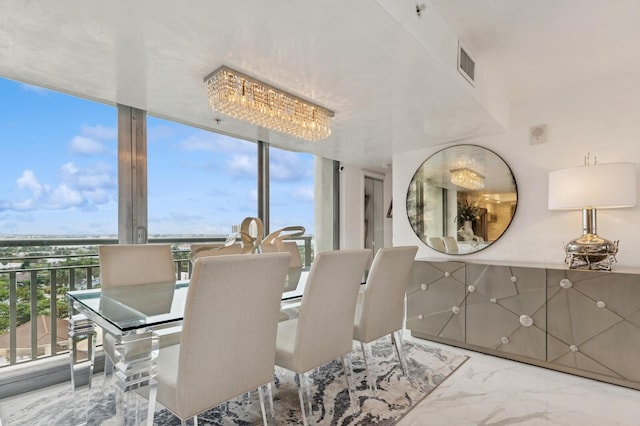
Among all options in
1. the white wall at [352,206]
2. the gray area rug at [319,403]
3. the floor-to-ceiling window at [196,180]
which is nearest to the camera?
the gray area rug at [319,403]

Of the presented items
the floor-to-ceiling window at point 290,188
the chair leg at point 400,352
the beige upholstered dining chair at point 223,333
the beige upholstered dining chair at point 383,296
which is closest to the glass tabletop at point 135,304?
the beige upholstered dining chair at point 223,333

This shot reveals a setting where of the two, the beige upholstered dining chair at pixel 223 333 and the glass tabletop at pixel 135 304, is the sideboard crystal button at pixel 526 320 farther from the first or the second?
the glass tabletop at pixel 135 304

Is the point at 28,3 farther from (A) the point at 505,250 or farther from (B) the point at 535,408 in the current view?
(A) the point at 505,250

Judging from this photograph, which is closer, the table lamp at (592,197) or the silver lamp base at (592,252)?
the table lamp at (592,197)

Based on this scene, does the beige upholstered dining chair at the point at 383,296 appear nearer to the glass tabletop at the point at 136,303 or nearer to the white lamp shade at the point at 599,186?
the glass tabletop at the point at 136,303

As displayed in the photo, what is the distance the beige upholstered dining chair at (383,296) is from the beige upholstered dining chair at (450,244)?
1.34 m

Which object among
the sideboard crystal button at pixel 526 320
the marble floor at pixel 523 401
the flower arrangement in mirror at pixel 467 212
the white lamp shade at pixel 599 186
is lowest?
the marble floor at pixel 523 401

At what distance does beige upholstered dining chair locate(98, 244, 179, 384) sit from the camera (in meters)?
2.18

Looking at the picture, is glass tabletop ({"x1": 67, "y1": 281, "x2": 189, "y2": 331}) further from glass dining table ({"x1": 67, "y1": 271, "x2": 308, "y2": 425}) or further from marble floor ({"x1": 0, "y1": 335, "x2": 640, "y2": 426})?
marble floor ({"x1": 0, "y1": 335, "x2": 640, "y2": 426})

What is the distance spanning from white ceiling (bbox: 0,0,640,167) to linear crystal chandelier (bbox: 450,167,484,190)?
62cm

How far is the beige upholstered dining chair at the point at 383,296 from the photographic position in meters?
2.11

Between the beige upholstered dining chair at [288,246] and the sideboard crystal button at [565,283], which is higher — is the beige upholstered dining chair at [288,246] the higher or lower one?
the higher one

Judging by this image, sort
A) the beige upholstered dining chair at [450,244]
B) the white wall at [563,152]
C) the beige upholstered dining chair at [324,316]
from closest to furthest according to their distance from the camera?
1. the beige upholstered dining chair at [324,316]
2. the white wall at [563,152]
3. the beige upholstered dining chair at [450,244]

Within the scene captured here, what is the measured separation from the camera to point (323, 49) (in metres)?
1.76
